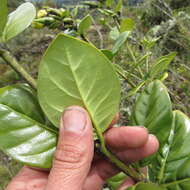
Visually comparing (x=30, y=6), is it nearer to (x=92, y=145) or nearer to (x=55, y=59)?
(x=55, y=59)

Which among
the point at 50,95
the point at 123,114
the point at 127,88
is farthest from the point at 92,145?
the point at 123,114

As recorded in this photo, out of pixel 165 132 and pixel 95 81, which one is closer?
pixel 95 81

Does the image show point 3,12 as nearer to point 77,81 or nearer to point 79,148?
point 77,81

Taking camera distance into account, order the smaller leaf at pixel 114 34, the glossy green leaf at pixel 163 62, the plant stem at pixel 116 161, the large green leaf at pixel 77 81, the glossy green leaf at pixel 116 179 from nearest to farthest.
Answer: the large green leaf at pixel 77 81 < the plant stem at pixel 116 161 < the glossy green leaf at pixel 163 62 < the glossy green leaf at pixel 116 179 < the smaller leaf at pixel 114 34

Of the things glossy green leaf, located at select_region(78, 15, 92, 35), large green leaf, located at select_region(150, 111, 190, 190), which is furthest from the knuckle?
glossy green leaf, located at select_region(78, 15, 92, 35)

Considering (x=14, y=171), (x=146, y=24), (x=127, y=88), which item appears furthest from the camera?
(x=146, y=24)

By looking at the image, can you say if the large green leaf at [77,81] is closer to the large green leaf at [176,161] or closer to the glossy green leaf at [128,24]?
the large green leaf at [176,161]

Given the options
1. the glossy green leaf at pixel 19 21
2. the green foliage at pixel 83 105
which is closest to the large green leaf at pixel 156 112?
the green foliage at pixel 83 105
